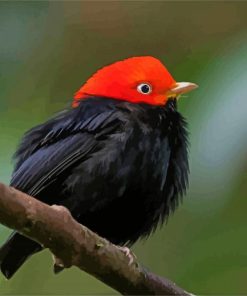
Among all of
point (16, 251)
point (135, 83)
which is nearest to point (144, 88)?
point (135, 83)

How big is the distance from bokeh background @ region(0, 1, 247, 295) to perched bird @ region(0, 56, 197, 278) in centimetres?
23

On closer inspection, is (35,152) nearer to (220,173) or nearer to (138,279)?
(138,279)

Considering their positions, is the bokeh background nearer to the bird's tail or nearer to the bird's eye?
the bird's tail

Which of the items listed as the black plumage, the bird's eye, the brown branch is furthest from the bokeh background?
the bird's eye

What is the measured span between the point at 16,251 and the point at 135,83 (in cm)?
70

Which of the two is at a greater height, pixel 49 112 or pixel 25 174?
pixel 49 112

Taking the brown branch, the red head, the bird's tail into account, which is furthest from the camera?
the red head

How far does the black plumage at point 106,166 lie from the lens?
7.01 ft

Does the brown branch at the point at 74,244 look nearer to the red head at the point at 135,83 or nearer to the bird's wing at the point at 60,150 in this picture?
the bird's wing at the point at 60,150

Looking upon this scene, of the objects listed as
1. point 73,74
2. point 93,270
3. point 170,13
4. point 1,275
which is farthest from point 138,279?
point 170,13

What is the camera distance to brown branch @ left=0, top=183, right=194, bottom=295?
4.30ft

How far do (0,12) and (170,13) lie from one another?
17.8 inches

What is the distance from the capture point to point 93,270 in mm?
1603

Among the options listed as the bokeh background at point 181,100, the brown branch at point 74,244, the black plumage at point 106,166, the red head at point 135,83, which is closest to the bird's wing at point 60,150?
the black plumage at point 106,166
